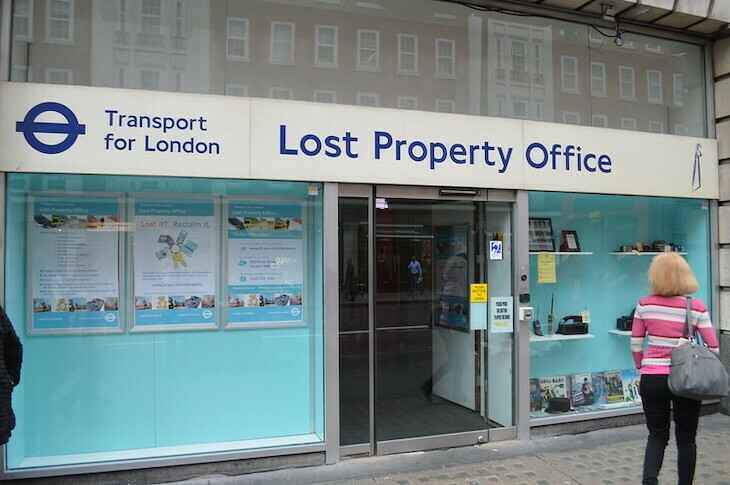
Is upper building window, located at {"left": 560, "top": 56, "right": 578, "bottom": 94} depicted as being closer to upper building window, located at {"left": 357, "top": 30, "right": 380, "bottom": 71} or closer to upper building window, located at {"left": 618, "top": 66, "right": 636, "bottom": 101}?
upper building window, located at {"left": 618, "top": 66, "right": 636, "bottom": 101}

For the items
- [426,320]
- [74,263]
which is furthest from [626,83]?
[74,263]

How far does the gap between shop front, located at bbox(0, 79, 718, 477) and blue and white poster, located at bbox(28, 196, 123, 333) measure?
1 centimetres

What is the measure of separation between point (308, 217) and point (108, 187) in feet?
5.78

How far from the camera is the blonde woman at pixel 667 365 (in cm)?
355

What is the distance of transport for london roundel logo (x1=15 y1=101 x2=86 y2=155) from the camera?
4.13 meters

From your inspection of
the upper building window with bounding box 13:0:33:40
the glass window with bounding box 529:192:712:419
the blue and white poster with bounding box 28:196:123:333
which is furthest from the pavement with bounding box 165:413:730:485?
the upper building window with bounding box 13:0:33:40

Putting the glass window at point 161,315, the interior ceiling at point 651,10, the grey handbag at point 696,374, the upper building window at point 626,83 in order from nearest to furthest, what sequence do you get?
the grey handbag at point 696,374 → the glass window at point 161,315 → the interior ceiling at point 651,10 → the upper building window at point 626,83

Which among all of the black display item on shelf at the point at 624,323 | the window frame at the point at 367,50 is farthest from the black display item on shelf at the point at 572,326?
the window frame at the point at 367,50

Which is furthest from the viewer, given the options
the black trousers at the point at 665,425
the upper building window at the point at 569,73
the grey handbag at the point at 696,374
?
the upper building window at the point at 569,73

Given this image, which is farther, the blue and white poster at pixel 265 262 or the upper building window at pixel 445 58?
the upper building window at pixel 445 58

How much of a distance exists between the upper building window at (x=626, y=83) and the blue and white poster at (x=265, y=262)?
13.5ft

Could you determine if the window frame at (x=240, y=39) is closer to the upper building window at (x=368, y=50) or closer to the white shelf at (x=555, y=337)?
the upper building window at (x=368, y=50)

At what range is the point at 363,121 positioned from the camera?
4906 millimetres

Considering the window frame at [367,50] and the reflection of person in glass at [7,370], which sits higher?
the window frame at [367,50]
